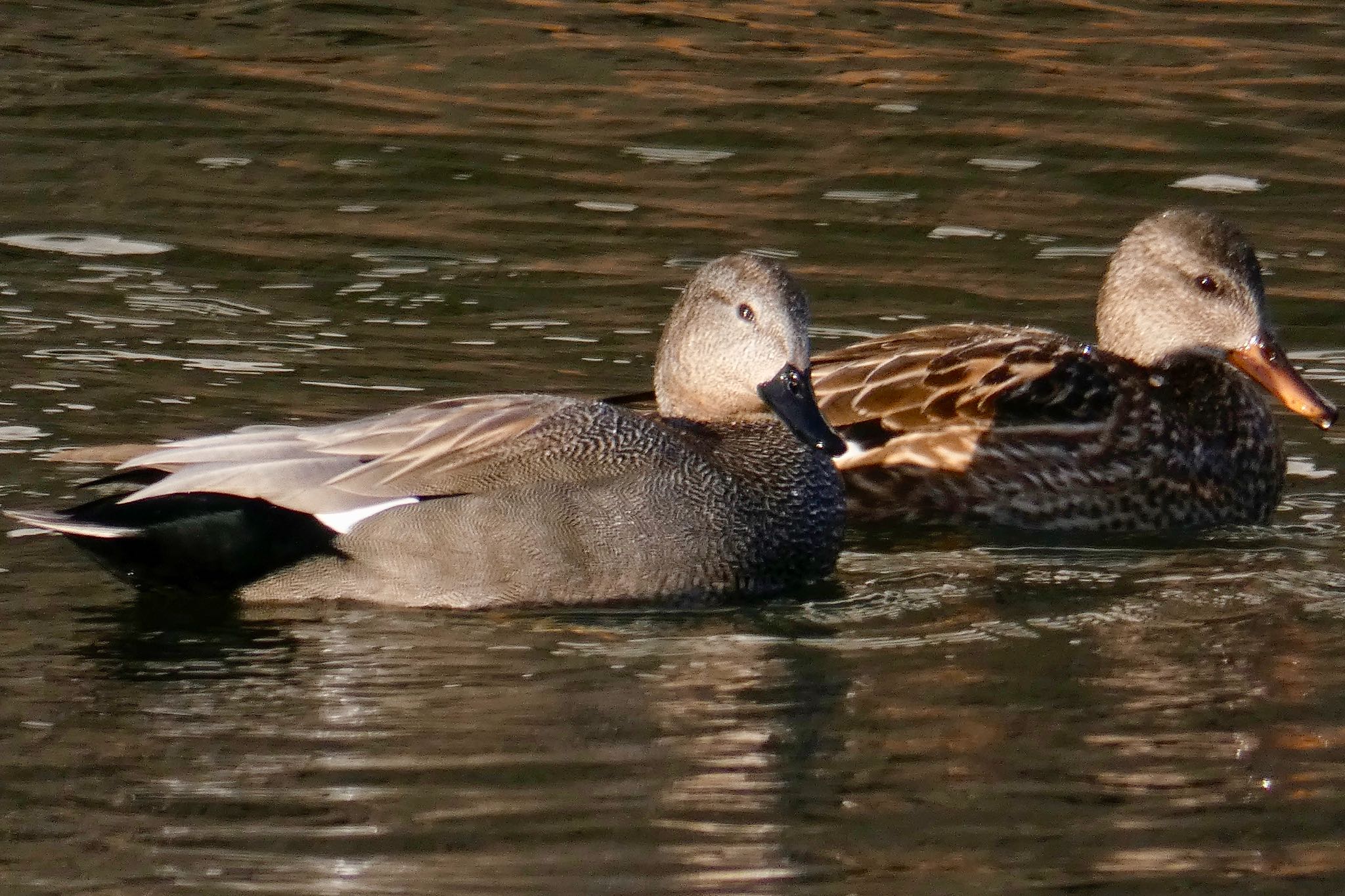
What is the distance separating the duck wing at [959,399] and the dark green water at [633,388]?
43 centimetres

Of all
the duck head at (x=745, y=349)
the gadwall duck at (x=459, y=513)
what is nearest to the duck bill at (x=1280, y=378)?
the duck head at (x=745, y=349)

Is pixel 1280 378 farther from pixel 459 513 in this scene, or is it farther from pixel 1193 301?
pixel 459 513

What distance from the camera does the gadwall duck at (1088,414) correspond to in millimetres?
8125

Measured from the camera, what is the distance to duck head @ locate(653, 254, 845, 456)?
23.4 feet

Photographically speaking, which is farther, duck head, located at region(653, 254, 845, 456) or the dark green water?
duck head, located at region(653, 254, 845, 456)

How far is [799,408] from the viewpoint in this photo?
23.4 ft

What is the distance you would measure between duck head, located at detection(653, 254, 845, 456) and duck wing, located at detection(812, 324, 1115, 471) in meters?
0.89

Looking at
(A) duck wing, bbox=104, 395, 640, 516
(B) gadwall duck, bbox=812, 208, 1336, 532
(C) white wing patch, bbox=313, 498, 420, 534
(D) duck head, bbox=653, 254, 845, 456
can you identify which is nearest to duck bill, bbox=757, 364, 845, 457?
(D) duck head, bbox=653, 254, 845, 456

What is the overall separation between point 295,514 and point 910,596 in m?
1.73

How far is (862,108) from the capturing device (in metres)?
13.3

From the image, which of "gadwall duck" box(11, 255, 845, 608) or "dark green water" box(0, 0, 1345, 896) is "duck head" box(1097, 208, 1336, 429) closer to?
"dark green water" box(0, 0, 1345, 896)

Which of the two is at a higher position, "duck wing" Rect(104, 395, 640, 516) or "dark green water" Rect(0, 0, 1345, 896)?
"duck wing" Rect(104, 395, 640, 516)

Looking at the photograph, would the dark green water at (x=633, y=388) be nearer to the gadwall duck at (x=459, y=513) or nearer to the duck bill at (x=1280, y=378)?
the gadwall duck at (x=459, y=513)

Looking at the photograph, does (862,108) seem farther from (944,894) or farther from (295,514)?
(944,894)
